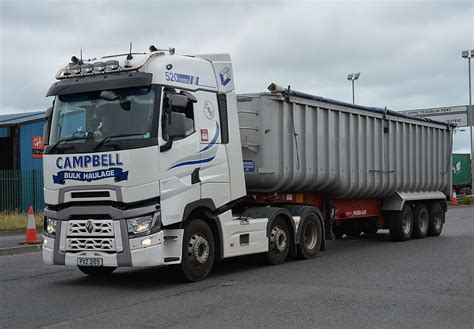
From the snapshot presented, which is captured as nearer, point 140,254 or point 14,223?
point 140,254

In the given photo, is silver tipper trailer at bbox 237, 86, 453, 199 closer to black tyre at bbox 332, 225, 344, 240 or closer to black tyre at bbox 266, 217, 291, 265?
black tyre at bbox 266, 217, 291, 265

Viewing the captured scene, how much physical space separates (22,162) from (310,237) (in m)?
17.8

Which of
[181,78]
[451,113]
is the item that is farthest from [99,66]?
[451,113]

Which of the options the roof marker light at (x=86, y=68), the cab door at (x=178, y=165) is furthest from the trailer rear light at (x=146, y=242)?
the roof marker light at (x=86, y=68)

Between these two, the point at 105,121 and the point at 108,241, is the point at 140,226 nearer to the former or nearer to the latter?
the point at 108,241

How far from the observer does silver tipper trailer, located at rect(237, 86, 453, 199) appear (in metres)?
11.7

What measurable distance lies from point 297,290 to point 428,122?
1022 cm

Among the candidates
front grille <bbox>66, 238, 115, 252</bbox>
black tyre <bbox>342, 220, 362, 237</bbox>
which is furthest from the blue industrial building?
front grille <bbox>66, 238, 115, 252</bbox>

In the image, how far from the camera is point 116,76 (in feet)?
30.5

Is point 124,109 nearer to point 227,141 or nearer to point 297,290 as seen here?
point 227,141

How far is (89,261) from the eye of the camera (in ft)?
29.8

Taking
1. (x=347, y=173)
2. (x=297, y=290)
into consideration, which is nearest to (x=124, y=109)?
(x=297, y=290)

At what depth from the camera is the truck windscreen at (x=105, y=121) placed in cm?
896

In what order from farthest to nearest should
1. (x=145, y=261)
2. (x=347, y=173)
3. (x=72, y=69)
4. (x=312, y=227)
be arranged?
(x=347, y=173)
(x=312, y=227)
(x=72, y=69)
(x=145, y=261)
